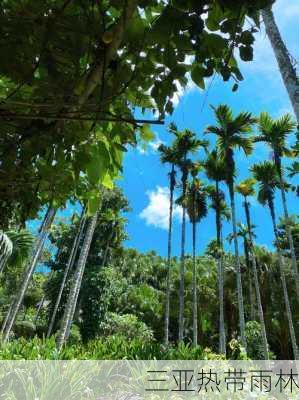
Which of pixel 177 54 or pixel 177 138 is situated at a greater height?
pixel 177 138

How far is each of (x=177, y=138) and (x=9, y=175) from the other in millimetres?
22064

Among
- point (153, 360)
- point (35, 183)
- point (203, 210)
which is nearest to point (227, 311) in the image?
point (203, 210)

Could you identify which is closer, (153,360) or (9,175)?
(9,175)

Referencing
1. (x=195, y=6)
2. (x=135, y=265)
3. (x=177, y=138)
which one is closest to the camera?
(x=195, y=6)

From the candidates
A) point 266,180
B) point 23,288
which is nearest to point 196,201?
point 266,180

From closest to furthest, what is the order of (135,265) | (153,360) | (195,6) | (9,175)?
(195,6)
(9,175)
(153,360)
(135,265)

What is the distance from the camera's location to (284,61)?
15.7 feet

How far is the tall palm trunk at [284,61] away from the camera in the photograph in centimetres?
450

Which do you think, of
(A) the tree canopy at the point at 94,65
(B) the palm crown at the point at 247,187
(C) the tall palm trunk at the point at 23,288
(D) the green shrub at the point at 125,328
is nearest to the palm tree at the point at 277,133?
(B) the palm crown at the point at 247,187

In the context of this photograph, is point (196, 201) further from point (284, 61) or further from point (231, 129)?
point (284, 61)

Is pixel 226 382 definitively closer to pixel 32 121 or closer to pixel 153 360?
pixel 153 360

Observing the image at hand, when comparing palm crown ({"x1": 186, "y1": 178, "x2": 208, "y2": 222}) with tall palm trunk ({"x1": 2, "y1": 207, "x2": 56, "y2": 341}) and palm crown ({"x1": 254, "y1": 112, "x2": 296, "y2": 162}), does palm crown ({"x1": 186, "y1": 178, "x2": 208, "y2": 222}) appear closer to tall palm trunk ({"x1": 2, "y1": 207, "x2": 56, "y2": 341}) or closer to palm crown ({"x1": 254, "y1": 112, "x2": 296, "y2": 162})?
palm crown ({"x1": 254, "y1": 112, "x2": 296, "y2": 162})

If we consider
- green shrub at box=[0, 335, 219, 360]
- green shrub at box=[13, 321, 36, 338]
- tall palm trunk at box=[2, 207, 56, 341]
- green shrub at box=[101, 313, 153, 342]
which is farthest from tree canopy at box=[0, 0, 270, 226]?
green shrub at box=[13, 321, 36, 338]

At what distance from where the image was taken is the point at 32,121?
119cm
